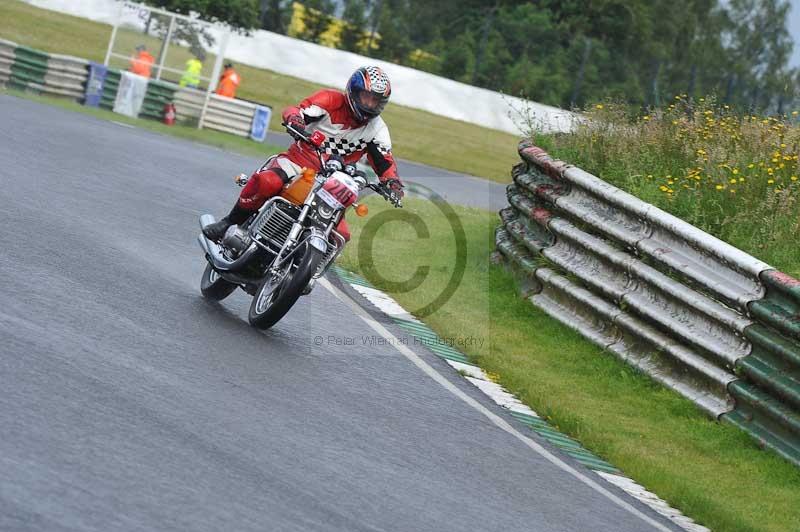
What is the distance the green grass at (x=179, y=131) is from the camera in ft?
82.7

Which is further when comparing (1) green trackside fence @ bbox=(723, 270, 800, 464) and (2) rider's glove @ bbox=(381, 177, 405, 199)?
(2) rider's glove @ bbox=(381, 177, 405, 199)

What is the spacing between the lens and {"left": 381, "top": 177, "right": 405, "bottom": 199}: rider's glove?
30.6ft

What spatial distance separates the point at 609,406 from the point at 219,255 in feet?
9.75

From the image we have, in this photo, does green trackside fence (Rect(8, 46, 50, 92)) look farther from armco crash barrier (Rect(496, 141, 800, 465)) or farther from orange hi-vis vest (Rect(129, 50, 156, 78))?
armco crash barrier (Rect(496, 141, 800, 465))

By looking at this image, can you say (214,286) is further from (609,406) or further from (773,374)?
(773,374)

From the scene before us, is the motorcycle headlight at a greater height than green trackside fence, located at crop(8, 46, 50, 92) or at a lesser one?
greater

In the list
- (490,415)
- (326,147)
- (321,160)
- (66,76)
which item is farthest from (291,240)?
(66,76)

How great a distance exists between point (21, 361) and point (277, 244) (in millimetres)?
2789

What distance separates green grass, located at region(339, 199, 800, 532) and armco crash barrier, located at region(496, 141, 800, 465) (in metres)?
0.15

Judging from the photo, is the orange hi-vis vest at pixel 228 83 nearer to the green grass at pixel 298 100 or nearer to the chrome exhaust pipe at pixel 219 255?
the green grass at pixel 298 100

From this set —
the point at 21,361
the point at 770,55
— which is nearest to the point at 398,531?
the point at 21,361

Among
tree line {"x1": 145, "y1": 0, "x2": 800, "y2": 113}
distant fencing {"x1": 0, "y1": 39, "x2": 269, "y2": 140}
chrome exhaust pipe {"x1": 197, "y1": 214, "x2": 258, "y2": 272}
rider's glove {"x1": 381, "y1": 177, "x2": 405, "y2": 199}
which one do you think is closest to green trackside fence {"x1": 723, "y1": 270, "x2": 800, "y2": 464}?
rider's glove {"x1": 381, "y1": 177, "x2": 405, "y2": 199}

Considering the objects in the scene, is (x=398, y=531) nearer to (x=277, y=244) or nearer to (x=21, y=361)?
(x=21, y=361)

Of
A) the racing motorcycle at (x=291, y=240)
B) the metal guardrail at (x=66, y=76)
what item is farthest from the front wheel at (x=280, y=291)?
the metal guardrail at (x=66, y=76)
